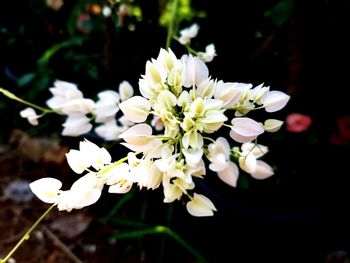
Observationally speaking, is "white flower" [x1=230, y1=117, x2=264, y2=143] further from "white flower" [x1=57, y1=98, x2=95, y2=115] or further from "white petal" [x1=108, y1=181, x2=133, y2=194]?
"white flower" [x1=57, y1=98, x2=95, y2=115]

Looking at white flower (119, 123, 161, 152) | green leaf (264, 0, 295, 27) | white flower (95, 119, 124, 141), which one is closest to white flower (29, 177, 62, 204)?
white flower (119, 123, 161, 152)

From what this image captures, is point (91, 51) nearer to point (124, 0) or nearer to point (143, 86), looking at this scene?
point (124, 0)

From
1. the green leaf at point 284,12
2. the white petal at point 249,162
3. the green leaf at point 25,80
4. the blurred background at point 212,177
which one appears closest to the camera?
the white petal at point 249,162

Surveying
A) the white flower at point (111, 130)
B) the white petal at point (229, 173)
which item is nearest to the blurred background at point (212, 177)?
the white flower at point (111, 130)

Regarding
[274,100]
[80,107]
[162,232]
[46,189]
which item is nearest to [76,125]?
[80,107]

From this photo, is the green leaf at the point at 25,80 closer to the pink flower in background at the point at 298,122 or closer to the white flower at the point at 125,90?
the white flower at the point at 125,90

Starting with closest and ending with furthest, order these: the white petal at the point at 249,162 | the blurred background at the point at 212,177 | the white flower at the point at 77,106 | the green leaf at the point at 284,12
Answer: the white petal at the point at 249,162 → the white flower at the point at 77,106 → the green leaf at the point at 284,12 → the blurred background at the point at 212,177
